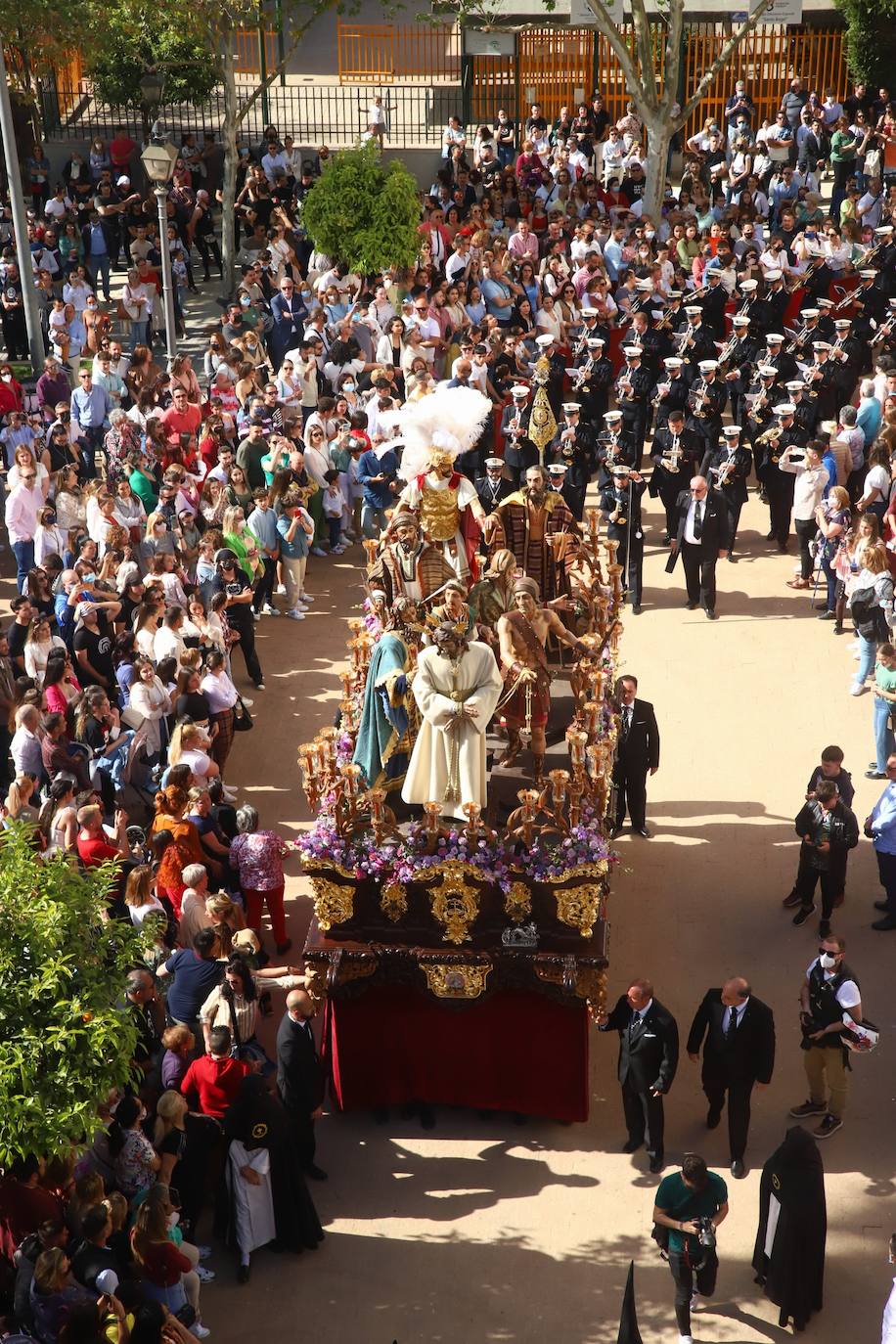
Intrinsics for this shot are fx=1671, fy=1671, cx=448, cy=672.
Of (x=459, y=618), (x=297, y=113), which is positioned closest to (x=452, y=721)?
(x=459, y=618)

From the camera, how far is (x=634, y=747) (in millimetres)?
13305

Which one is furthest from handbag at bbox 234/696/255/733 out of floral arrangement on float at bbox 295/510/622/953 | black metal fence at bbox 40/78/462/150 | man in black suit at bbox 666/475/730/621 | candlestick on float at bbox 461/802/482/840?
black metal fence at bbox 40/78/462/150

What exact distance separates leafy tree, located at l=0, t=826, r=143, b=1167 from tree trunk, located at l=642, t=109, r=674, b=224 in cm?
2120

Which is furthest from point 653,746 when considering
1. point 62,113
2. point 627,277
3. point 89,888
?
point 62,113

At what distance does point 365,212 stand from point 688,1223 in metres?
16.4

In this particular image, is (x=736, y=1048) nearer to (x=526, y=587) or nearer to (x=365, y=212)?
(x=526, y=587)

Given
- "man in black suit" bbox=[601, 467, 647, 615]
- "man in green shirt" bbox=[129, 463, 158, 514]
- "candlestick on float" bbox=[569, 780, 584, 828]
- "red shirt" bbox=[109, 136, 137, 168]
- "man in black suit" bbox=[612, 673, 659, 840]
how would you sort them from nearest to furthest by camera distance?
"candlestick on float" bbox=[569, 780, 584, 828], "man in black suit" bbox=[612, 673, 659, 840], "man in green shirt" bbox=[129, 463, 158, 514], "man in black suit" bbox=[601, 467, 647, 615], "red shirt" bbox=[109, 136, 137, 168]

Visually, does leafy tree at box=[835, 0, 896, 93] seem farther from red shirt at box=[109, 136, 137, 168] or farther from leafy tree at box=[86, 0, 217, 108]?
red shirt at box=[109, 136, 137, 168]

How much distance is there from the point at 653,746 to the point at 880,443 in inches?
245

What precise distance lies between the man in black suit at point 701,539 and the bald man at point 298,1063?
28.6ft

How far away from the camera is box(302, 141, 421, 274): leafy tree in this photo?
22.3 m

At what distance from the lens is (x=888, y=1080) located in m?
11.1

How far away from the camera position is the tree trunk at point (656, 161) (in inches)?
1065

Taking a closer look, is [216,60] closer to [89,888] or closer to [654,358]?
[654,358]
